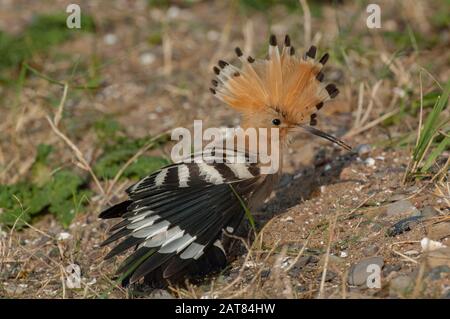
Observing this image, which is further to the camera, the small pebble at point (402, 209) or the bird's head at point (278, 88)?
the bird's head at point (278, 88)

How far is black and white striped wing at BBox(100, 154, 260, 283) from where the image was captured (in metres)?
3.10

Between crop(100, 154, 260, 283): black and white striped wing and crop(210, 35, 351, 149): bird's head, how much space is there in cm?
34

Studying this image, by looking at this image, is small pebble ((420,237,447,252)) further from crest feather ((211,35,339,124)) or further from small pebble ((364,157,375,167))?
small pebble ((364,157,375,167))

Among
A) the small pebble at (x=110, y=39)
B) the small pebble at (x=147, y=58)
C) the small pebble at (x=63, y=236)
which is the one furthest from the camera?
the small pebble at (x=110, y=39)

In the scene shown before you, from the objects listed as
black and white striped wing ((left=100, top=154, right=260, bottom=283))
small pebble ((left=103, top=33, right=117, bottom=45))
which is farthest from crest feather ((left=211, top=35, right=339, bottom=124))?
small pebble ((left=103, top=33, right=117, bottom=45))

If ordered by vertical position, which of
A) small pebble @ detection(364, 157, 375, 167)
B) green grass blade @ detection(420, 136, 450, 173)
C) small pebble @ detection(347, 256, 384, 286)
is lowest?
small pebble @ detection(347, 256, 384, 286)

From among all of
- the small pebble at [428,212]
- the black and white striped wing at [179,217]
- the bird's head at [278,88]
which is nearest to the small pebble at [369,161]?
the bird's head at [278,88]

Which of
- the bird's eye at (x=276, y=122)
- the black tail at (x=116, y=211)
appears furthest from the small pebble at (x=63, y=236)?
the bird's eye at (x=276, y=122)

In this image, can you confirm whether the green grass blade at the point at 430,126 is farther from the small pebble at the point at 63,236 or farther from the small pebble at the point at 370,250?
the small pebble at the point at 63,236

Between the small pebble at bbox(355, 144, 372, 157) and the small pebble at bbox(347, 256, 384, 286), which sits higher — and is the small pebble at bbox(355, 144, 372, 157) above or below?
above

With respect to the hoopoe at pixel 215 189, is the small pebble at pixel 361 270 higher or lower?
→ lower

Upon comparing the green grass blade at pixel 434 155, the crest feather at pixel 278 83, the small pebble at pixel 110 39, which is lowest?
the green grass blade at pixel 434 155

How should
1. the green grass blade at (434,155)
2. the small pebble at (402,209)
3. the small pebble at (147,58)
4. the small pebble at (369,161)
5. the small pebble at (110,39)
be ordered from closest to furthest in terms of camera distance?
1. the small pebble at (402,209)
2. the green grass blade at (434,155)
3. the small pebble at (369,161)
4. the small pebble at (147,58)
5. the small pebble at (110,39)

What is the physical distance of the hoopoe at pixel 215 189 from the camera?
3.13 m
